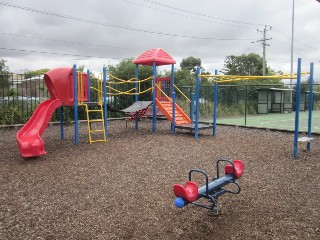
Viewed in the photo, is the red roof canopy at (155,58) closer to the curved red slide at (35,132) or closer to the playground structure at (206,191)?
the curved red slide at (35,132)

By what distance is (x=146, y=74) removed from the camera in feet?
57.9

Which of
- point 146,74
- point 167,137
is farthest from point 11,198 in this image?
point 146,74

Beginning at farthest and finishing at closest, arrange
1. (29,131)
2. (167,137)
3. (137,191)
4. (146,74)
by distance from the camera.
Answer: (146,74), (167,137), (29,131), (137,191)

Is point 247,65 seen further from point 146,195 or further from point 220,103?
point 146,195

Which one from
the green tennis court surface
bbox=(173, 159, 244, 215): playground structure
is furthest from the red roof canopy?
bbox=(173, 159, 244, 215): playground structure

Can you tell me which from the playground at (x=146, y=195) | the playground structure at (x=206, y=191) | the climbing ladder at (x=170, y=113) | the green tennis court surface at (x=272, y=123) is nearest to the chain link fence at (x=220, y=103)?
the green tennis court surface at (x=272, y=123)

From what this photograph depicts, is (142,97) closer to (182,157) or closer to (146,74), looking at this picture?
(146,74)

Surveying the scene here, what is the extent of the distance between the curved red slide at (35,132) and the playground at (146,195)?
20cm

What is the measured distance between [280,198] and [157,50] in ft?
25.0

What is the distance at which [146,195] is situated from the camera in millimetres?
3990

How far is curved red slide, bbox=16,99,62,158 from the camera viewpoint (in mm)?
5918

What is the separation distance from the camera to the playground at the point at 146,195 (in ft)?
9.87

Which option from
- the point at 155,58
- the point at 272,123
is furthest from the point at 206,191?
the point at 272,123

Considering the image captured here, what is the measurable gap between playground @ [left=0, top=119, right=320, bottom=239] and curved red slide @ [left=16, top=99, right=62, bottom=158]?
201mm
